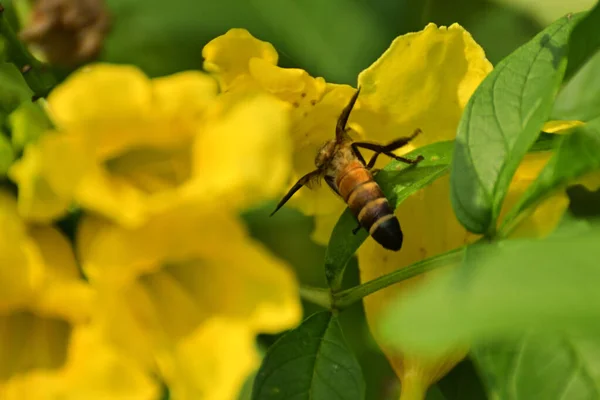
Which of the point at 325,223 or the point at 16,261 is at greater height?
the point at 16,261

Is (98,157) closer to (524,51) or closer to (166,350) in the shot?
(166,350)

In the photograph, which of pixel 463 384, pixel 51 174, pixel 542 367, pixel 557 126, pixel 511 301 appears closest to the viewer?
pixel 511 301

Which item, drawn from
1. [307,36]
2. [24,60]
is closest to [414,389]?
[24,60]

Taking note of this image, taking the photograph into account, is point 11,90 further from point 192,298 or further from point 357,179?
point 357,179

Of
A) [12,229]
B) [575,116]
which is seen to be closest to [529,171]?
[575,116]

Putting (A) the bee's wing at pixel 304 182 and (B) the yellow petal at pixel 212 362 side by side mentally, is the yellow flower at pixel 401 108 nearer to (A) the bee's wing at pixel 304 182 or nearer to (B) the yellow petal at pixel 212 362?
(A) the bee's wing at pixel 304 182

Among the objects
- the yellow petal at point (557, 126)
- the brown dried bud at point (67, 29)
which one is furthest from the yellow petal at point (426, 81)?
the brown dried bud at point (67, 29)
